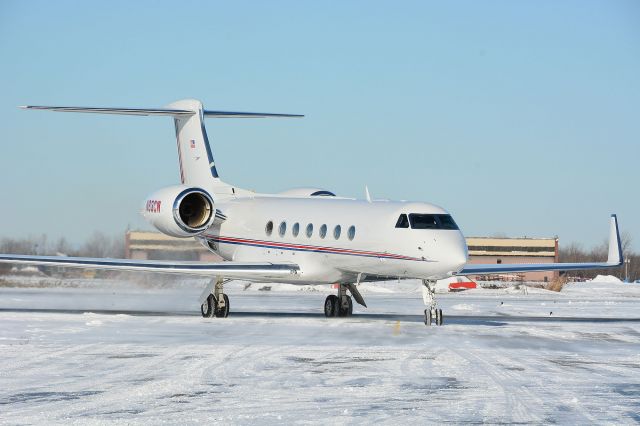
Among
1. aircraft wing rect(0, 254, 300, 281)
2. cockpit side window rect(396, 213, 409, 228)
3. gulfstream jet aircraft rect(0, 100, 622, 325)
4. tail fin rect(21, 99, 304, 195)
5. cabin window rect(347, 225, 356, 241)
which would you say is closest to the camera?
gulfstream jet aircraft rect(0, 100, 622, 325)

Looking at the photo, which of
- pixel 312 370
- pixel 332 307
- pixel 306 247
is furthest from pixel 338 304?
pixel 312 370

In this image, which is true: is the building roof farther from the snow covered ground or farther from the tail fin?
the snow covered ground

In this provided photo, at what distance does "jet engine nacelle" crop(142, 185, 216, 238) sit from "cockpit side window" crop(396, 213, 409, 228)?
5.96 m

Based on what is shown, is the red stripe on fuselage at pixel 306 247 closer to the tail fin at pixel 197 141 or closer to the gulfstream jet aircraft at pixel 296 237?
the gulfstream jet aircraft at pixel 296 237

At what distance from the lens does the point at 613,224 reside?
2811cm

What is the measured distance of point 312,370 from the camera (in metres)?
14.0

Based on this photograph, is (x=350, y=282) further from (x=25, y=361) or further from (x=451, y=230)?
(x=25, y=361)

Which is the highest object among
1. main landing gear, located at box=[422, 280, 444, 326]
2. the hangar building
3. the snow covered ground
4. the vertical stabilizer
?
the hangar building

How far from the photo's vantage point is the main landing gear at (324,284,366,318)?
27.4 metres

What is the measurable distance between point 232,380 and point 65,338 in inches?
261

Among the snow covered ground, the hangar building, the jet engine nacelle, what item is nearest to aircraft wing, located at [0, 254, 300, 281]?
the snow covered ground

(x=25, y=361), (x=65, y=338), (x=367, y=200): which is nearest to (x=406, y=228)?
(x=367, y=200)

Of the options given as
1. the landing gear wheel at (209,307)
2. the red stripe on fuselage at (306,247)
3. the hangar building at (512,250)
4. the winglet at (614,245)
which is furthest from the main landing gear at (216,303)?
the hangar building at (512,250)

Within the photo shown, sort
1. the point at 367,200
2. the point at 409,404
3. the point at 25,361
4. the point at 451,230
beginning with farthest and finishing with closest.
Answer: the point at 367,200, the point at 451,230, the point at 25,361, the point at 409,404
